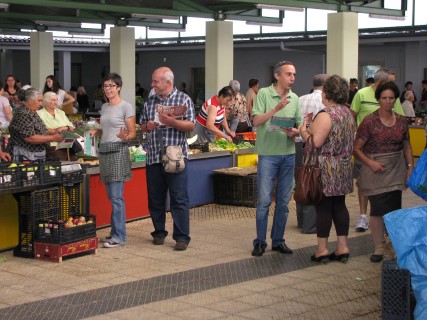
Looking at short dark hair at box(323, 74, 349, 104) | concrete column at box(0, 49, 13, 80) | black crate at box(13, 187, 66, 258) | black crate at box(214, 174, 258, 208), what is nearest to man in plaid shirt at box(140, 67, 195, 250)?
black crate at box(13, 187, 66, 258)

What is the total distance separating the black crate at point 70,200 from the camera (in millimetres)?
8773

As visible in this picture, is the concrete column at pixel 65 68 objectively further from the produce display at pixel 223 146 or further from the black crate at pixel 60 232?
the black crate at pixel 60 232

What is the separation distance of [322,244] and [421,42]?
19.5 metres

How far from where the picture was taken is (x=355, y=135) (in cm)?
823

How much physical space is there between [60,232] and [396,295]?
3.66 metres

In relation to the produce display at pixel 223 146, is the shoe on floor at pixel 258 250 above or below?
below

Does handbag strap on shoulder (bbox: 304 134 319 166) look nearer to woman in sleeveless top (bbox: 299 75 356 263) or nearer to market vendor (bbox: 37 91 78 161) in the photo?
woman in sleeveless top (bbox: 299 75 356 263)

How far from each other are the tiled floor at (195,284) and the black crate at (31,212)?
0.50 ft

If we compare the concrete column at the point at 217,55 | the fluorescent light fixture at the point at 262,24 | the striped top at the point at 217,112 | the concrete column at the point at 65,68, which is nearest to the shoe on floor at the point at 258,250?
the striped top at the point at 217,112

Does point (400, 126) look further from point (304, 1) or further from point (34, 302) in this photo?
point (304, 1)

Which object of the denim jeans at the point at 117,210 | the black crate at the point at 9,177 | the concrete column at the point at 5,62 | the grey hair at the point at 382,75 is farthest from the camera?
the concrete column at the point at 5,62

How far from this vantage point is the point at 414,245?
5504mm

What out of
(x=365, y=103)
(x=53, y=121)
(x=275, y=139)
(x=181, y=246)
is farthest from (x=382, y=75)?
(x=53, y=121)

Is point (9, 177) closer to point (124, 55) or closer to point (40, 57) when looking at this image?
point (124, 55)
